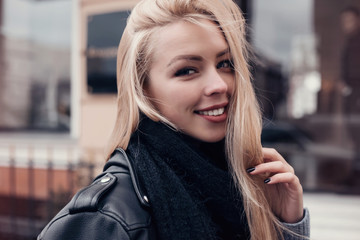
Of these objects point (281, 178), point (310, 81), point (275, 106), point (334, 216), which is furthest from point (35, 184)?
point (281, 178)

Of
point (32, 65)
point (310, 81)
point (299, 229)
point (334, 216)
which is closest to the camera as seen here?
point (299, 229)

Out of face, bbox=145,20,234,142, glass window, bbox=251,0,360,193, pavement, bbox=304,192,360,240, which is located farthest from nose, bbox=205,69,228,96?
glass window, bbox=251,0,360,193

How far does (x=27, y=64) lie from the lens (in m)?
6.05

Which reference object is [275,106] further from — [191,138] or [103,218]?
[103,218]

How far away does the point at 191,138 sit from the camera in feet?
4.13

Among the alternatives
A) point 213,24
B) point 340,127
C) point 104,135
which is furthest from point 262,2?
point 213,24

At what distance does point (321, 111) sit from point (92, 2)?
326cm

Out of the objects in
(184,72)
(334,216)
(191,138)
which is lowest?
(334,216)

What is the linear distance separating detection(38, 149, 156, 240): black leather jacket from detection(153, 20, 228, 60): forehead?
1.44 feet

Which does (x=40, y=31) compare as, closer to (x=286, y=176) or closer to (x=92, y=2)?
(x=92, y=2)

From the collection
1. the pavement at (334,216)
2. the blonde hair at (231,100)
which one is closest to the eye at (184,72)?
the blonde hair at (231,100)

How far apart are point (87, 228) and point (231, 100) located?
661 mm

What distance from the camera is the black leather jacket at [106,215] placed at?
948 mm

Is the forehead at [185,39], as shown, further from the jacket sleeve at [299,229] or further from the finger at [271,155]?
the jacket sleeve at [299,229]
